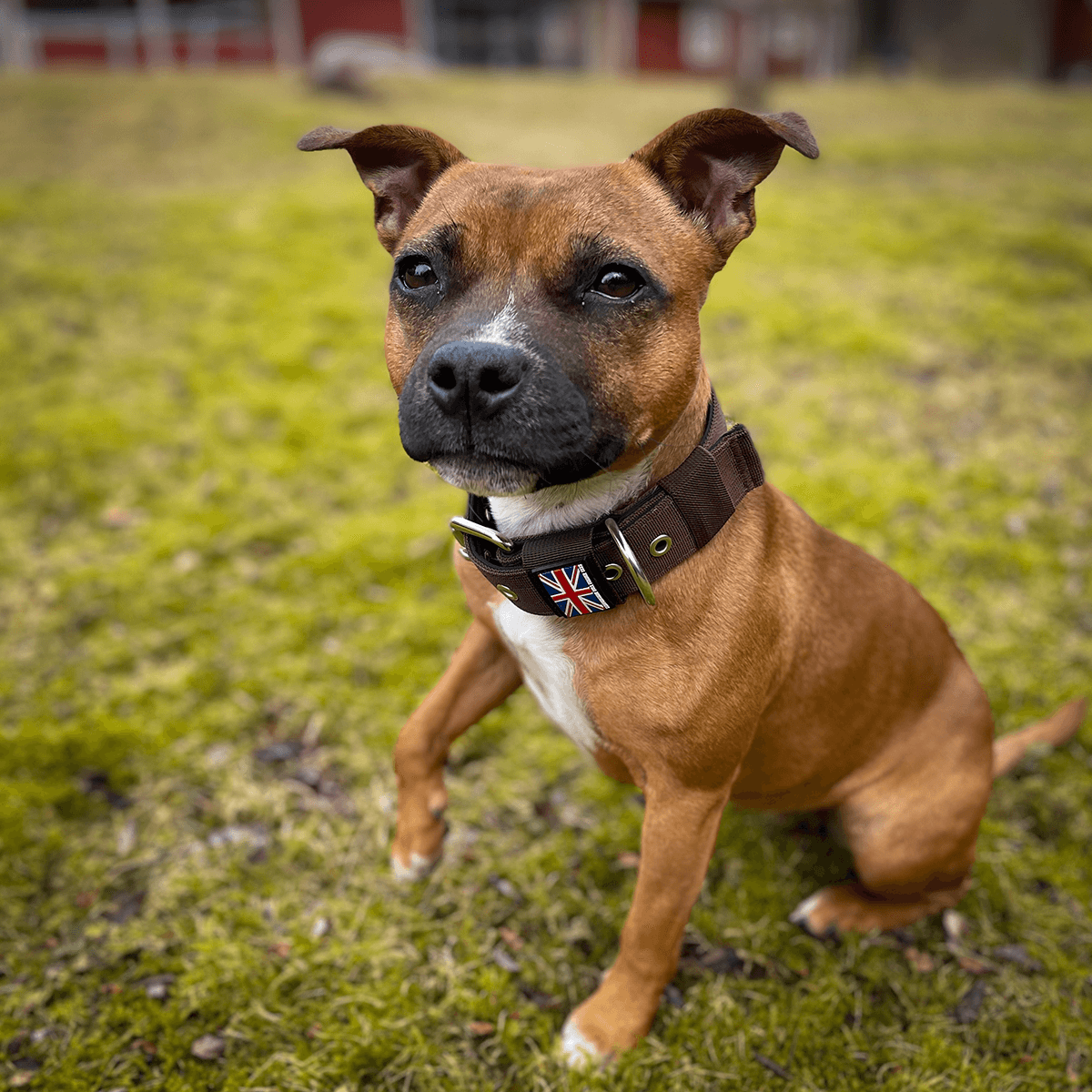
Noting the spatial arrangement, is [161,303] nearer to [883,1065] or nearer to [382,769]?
[382,769]

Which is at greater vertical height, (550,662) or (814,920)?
(550,662)

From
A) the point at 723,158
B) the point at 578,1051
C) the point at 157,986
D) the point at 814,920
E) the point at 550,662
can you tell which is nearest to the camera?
the point at 723,158

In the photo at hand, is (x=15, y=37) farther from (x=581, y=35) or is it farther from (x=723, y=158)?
(x=723, y=158)

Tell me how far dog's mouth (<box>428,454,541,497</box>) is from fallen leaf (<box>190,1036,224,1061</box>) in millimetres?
2043

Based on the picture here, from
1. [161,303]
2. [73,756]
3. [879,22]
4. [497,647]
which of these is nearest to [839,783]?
[497,647]

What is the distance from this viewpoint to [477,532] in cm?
222

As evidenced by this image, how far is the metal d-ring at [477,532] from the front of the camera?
2184mm

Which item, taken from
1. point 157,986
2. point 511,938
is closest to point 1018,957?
point 511,938

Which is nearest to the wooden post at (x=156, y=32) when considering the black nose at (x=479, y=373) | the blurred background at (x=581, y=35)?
the blurred background at (x=581, y=35)

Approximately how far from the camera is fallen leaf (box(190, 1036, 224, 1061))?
259cm

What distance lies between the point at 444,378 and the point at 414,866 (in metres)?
1.99

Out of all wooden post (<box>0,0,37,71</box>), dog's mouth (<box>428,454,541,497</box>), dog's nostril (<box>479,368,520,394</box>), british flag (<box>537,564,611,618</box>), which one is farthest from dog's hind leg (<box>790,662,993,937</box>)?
wooden post (<box>0,0,37,71</box>)

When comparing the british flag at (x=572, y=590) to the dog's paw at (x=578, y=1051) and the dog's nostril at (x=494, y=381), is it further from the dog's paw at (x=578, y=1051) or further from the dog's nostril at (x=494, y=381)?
the dog's paw at (x=578, y=1051)

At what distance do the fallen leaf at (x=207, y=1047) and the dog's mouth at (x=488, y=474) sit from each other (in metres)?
2.04
